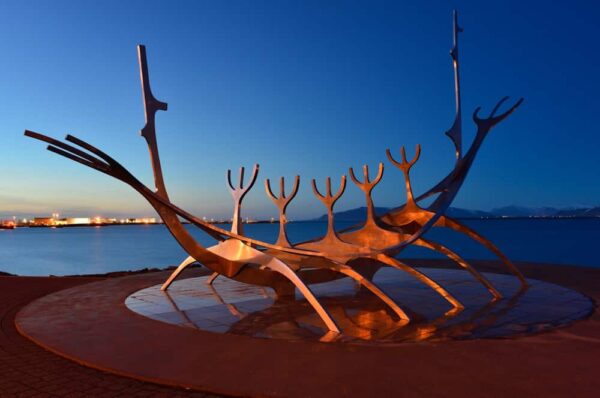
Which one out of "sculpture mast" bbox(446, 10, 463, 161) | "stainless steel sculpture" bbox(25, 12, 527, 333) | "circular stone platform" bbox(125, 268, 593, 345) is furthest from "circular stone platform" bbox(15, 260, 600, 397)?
"sculpture mast" bbox(446, 10, 463, 161)

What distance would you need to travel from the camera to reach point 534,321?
8727mm

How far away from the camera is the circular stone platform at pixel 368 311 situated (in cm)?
810

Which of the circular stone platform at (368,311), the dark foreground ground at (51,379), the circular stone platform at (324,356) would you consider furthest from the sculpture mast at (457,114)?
the dark foreground ground at (51,379)

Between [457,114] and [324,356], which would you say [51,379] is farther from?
[457,114]

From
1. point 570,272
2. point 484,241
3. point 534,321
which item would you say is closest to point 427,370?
point 534,321

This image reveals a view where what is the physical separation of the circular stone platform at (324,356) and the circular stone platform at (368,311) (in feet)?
0.30

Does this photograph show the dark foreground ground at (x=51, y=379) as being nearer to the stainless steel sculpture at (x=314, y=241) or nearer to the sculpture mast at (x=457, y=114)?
the stainless steel sculpture at (x=314, y=241)

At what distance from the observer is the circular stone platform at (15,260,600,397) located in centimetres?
532

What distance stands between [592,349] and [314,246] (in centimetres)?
595

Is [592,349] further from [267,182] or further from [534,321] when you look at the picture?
[267,182]

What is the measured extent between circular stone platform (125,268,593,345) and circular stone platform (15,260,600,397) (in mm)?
92

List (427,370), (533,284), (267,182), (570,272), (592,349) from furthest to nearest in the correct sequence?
1. (570,272)
2. (533,284)
3. (267,182)
4. (592,349)
5. (427,370)

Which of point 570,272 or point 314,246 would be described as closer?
point 314,246

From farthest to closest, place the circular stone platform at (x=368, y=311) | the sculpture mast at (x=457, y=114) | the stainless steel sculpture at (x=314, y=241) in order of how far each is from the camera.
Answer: the sculpture mast at (x=457, y=114) < the stainless steel sculpture at (x=314, y=241) < the circular stone platform at (x=368, y=311)
